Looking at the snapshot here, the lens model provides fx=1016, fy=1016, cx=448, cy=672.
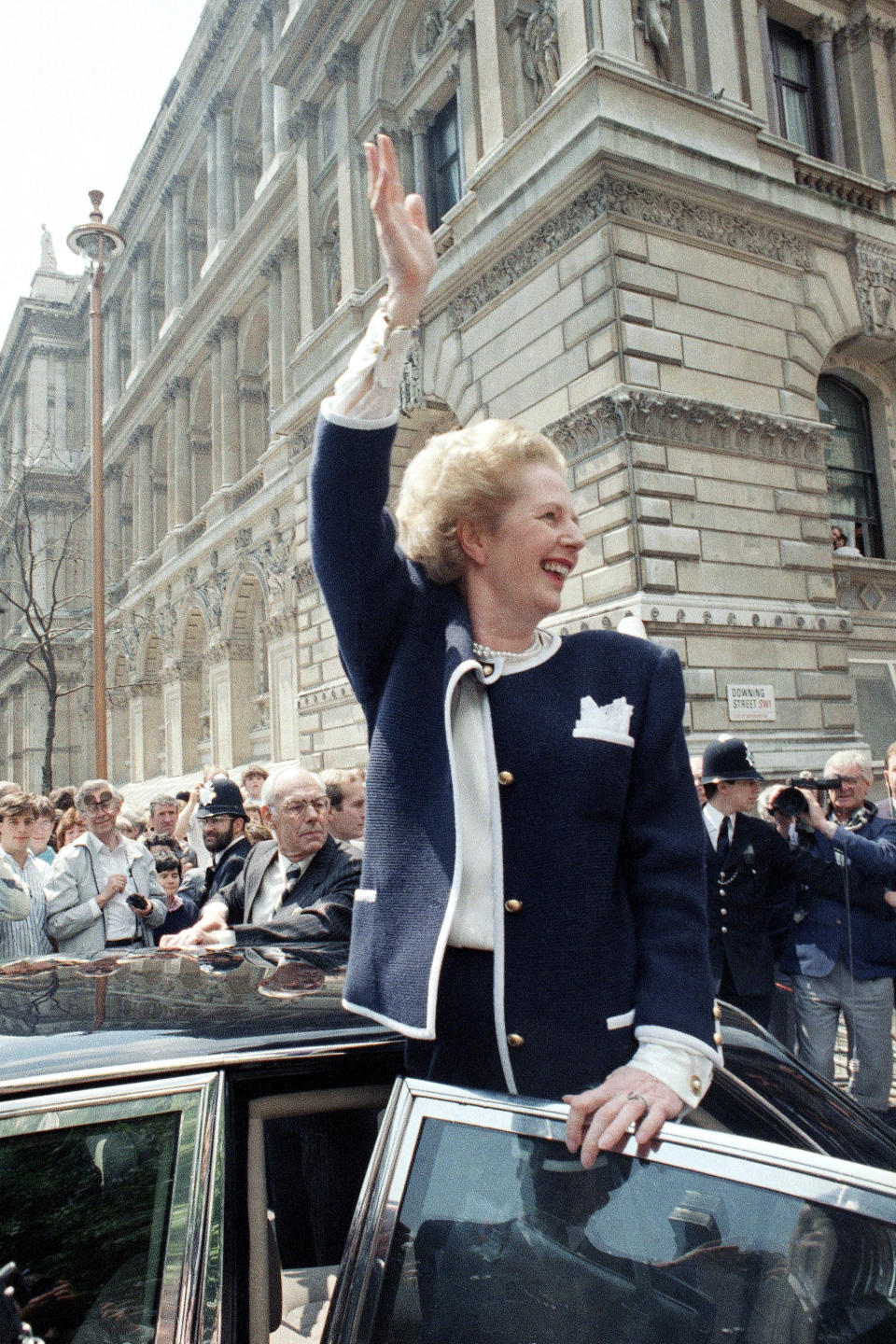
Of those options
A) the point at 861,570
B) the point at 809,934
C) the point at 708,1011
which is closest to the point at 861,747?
the point at 861,570

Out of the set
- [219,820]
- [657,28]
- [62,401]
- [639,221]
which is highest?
[62,401]

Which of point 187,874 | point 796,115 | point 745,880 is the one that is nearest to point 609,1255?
point 745,880

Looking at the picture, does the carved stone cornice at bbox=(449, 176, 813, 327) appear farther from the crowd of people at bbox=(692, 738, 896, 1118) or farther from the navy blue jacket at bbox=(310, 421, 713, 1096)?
the navy blue jacket at bbox=(310, 421, 713, 1096)

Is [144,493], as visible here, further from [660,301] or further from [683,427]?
[683,427]

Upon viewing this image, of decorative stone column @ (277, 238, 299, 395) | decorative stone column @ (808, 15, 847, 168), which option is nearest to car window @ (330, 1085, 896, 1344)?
decorative stone column @ (808, 15, 847, 168)

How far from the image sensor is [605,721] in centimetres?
164

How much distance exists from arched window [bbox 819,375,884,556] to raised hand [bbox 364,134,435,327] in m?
13.6

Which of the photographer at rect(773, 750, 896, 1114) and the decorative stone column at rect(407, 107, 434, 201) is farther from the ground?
the decorative stone column at rect(407, 107, 434, 201)

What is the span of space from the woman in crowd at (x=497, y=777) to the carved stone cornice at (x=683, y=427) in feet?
30.6

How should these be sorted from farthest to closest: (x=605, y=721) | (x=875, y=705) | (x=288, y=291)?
(x=288, y=291) → (x=875, y=705) → (x=605, y=721)

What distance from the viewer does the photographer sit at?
5.18 metres

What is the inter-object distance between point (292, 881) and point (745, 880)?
2526 mm

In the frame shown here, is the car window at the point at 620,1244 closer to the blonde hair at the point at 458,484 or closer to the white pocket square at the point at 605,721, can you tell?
the white pocket square at the point at 605,721

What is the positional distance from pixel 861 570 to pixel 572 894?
1309cm
